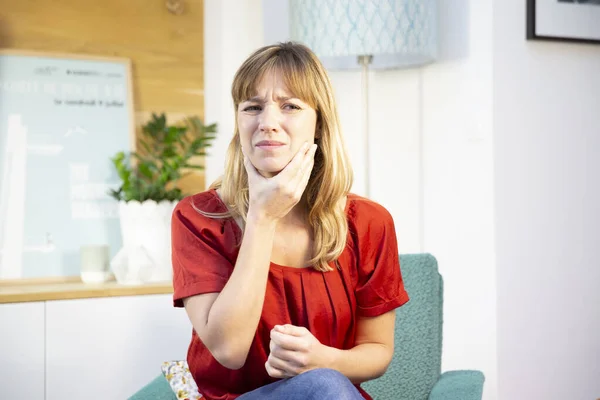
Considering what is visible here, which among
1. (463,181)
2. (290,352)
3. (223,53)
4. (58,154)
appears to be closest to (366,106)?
(463,181)

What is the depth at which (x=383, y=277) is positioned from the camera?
1622 mm

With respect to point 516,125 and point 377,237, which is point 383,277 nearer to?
point 377,237

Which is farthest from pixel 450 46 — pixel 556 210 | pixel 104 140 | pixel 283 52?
pixel 283 52

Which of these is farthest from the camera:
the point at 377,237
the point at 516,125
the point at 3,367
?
the point at 516,125

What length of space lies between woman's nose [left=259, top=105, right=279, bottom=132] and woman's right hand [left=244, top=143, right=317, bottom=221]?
7 cm

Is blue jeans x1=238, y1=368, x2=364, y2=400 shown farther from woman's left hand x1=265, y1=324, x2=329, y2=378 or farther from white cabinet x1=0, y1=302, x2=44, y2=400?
white cabinet x1=0, y1=302, x2=44, y2=400

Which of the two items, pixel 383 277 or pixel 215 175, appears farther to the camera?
pixel 215 175

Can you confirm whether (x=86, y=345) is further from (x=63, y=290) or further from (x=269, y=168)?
(x=269, y=168)

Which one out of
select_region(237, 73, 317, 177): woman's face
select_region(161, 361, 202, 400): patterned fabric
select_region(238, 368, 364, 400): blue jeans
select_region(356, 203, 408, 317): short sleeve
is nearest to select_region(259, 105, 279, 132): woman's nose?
select_region(237, 73, 317, 177): woman's face

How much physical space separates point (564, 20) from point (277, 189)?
185 centimetres

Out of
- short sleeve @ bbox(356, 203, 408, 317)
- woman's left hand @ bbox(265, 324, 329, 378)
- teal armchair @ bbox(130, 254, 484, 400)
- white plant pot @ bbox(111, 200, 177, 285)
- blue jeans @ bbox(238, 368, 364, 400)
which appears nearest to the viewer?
blue jeans @ bbox(238, 368, 364, 400)

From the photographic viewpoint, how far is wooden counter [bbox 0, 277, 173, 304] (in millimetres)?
2318

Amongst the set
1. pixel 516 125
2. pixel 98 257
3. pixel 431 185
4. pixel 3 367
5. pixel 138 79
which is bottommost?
pixel 3 367

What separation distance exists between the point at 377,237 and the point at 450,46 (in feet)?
4.61
